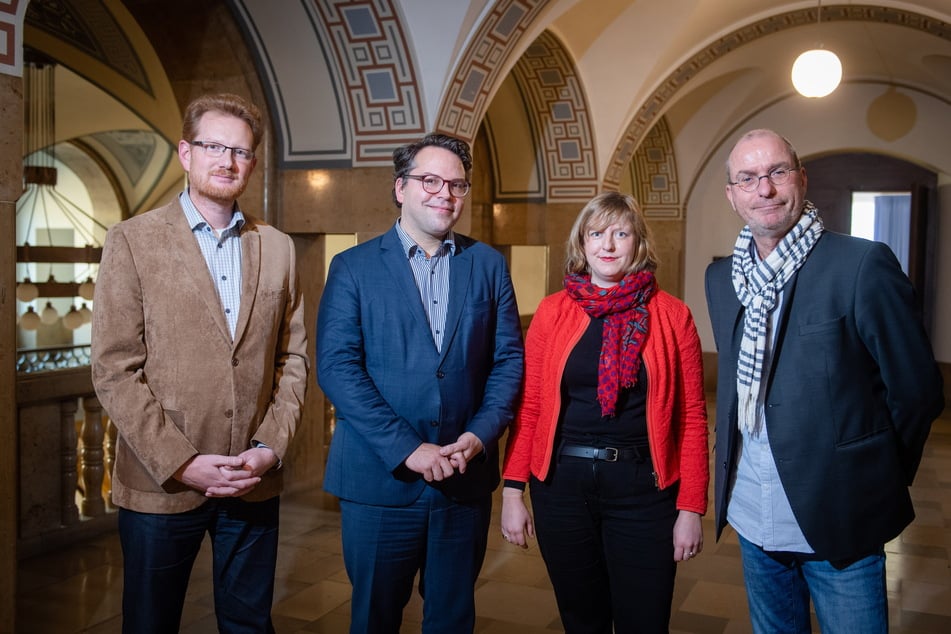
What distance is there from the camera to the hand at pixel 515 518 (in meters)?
2.33

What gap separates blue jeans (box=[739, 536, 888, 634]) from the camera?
6.47 ft

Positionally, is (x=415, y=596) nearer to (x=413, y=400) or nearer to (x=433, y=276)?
(x=413, y=400)

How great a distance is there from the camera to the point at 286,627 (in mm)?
3492

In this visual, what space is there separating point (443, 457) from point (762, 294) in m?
0.88

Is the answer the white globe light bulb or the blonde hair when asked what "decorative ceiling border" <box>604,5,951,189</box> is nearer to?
the white globe light bulb

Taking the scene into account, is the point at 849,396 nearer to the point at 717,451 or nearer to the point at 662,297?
the point at 717,451

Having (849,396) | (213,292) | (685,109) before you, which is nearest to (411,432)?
(213,292)

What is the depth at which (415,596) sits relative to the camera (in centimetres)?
387

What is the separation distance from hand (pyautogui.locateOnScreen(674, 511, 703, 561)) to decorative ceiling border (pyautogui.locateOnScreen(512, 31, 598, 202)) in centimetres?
615

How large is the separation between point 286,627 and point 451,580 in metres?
1.46

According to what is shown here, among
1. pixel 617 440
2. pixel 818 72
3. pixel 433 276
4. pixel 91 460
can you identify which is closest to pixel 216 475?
pixel 433 276

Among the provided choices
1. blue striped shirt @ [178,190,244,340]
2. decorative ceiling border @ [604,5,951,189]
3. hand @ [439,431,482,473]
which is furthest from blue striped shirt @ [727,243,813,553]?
decorative ceiling border @ [604,5,951,189]

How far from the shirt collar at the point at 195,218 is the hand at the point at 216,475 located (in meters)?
0.59

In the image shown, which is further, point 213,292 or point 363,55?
point 363,55
